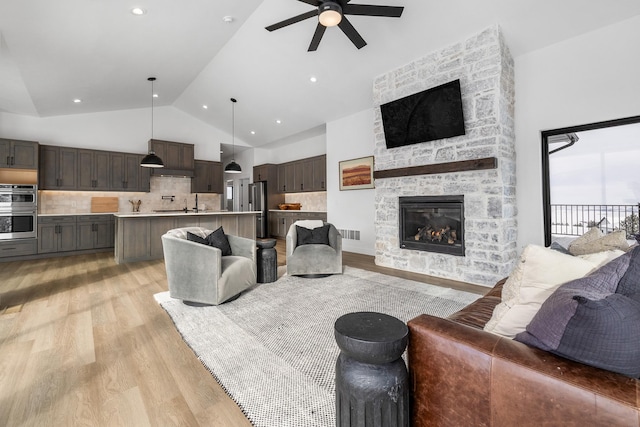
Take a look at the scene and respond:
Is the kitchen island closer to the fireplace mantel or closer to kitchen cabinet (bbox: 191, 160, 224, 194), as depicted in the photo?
kitchen cabinet (bbox: 191, 160, 224, 194)

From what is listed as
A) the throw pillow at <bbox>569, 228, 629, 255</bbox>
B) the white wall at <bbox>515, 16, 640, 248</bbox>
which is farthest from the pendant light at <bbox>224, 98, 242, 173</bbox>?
the throw pillow at <bbox>569, 228, 629, 255</bbox>

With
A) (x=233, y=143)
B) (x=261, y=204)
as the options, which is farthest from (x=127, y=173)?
(x=261, y=204)

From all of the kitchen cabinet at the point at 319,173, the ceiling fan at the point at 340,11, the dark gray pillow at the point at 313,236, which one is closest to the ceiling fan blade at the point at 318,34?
the ceiling fan at the point at 340,11

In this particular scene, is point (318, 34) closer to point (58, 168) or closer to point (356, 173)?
point (356, 173)

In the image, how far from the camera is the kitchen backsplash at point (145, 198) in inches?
253

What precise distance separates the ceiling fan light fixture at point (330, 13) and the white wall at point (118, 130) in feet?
21.5

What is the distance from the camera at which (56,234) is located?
19.6 ft

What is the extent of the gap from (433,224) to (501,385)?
3794 millimetres

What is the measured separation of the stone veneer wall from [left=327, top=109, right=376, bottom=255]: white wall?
64.9 inches

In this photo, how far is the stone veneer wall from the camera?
11.9 feet

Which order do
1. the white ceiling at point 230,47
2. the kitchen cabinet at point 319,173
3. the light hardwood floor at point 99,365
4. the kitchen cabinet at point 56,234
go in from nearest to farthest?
the light hardwood floor at point 99,365 < the white ceiling at point 230,47 < the kitchen cabinet at point 56,234 < the kitchen cabinet at point 319,173

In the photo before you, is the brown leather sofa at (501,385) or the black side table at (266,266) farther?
the black side table at (266,266)

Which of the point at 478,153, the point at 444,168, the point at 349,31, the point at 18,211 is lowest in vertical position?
the point at 18,211

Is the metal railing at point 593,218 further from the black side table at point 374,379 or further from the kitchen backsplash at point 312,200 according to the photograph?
the kitchen backsplash at point 312,200
